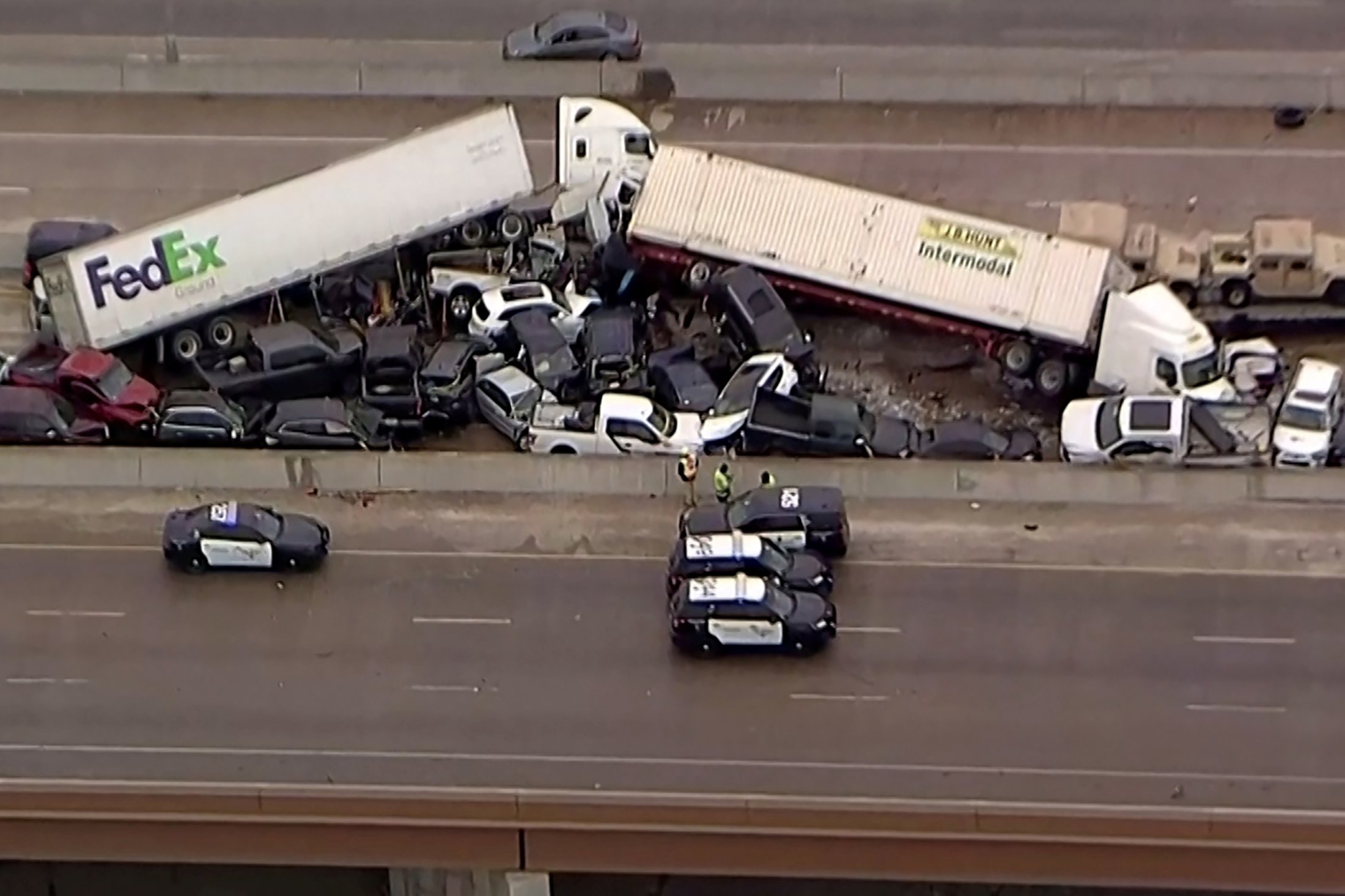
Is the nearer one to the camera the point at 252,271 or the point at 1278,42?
the point at 252,271

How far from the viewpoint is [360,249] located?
43094mm

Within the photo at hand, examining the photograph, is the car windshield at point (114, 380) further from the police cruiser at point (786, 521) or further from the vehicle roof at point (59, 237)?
the police cruiser at point (786, 521)

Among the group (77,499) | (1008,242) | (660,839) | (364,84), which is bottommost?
(660,839)

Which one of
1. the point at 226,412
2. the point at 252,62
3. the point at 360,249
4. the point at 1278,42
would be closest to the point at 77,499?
the point at 226,412

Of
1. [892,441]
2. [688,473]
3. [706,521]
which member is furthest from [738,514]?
[892,441]

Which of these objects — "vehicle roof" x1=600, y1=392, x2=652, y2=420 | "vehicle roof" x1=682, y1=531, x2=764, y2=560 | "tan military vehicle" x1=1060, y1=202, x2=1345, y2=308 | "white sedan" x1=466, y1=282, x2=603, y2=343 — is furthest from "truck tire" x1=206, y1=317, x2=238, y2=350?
"tan military vehicle" x1=1060, y1=202, x2=1345, y2=308

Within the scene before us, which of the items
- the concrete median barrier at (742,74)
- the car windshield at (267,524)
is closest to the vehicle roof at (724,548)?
the car windshield at (267,524)

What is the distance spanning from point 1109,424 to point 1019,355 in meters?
2.25

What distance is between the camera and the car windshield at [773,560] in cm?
3744

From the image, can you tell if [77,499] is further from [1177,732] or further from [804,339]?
[1177,732]

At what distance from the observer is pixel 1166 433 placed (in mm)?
39875

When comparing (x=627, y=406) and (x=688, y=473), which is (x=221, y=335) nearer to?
(x=627, y=406)

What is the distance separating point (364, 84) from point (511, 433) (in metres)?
9.25

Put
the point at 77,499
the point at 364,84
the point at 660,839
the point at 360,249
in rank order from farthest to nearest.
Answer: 1. the point at 364,84
2. the point at 360,249
3. the point at 77,499
4. the point at 660,839
